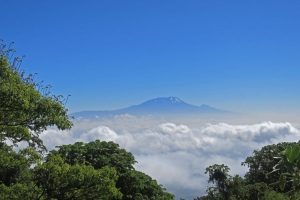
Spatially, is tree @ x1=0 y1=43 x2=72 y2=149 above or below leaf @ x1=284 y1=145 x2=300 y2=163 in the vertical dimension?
above

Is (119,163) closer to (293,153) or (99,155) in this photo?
(99,155)

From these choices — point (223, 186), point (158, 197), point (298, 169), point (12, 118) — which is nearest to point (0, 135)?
point (12, 118)

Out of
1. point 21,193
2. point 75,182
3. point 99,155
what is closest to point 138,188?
point 99,155

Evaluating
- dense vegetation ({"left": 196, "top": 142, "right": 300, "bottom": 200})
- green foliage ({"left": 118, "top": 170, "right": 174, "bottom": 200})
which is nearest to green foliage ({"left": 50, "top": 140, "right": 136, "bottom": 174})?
green foliage ({"left": 118, "top": 170, "right": 174, "bottom": 200})

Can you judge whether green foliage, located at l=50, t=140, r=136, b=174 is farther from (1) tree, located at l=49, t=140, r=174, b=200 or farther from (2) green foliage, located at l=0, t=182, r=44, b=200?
(2) green foliage, located at l=0, t=182, r=44, b=200

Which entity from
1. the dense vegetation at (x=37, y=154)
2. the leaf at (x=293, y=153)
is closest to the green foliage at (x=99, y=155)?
the dense vegetation at (x=37, y=154)

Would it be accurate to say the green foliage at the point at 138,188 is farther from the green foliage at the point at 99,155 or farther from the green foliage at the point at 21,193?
the green foliage at the point at 21,193

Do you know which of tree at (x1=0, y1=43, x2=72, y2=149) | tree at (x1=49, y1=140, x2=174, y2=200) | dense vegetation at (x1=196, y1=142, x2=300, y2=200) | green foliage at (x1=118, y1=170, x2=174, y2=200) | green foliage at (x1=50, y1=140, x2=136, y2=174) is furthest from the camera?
dense vegetation at (x1=196, y1=142, x2=300, y2=200)

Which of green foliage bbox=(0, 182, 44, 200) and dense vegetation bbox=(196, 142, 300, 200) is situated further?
dense vegetation bbox=(196, 142, 300, 200)

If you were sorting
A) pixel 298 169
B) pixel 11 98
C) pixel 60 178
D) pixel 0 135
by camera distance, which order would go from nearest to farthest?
pixel 298 169
pixel 11 98
pixel 0 135
pixel 60 178

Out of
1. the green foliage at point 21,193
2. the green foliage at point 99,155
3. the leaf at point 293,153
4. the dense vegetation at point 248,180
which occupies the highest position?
the dense vegetation at point 248,180

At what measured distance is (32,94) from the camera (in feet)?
45.1

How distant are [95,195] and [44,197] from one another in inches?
96.0

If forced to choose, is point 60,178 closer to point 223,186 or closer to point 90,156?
point 90,156
